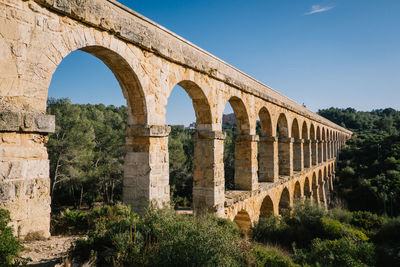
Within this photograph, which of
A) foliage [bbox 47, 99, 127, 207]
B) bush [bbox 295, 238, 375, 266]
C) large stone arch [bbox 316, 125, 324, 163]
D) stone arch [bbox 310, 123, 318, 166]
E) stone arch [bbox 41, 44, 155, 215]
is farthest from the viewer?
large stone arch [bbox 316, 125, 324, 163]

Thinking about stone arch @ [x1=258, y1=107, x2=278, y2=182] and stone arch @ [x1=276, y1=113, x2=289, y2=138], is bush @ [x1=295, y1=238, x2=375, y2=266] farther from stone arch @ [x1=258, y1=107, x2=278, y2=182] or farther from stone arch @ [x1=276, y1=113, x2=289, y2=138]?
stone arch @ [x1=276, y1=113, x2=289, y2=138]

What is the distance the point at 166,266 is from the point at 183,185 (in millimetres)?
16532

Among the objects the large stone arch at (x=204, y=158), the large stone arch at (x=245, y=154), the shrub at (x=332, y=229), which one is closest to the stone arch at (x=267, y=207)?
the large stone arch at (x=245, y=154)

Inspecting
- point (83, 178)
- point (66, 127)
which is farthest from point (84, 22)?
point (83, 178)

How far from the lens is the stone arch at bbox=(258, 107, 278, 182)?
9688 mm

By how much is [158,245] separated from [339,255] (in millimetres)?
3705

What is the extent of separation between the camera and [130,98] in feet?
14.2

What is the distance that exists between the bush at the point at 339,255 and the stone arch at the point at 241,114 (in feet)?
12.4

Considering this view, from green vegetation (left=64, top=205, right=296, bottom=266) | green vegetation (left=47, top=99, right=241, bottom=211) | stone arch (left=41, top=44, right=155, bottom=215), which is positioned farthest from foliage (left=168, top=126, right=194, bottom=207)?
green vegetation (left=64, top=205, right=296, bottom=266)

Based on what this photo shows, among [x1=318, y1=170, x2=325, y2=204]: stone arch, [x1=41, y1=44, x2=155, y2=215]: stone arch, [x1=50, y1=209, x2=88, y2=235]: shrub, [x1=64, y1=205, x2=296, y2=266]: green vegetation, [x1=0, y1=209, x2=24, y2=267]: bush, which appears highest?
[x1=41, y1=44, x2=155, y2=215]: stone arch

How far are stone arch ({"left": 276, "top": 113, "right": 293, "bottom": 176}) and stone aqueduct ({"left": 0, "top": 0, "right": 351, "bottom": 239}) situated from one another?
8.80 feet

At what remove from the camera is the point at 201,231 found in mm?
3199

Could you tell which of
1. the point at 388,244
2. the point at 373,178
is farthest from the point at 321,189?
the point at 388,244

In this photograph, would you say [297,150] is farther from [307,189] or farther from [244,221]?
[244,221]
